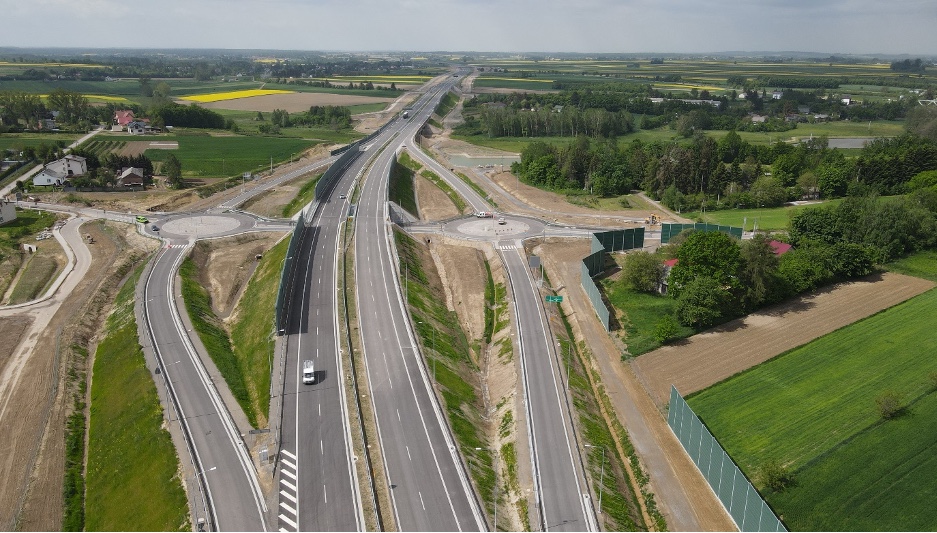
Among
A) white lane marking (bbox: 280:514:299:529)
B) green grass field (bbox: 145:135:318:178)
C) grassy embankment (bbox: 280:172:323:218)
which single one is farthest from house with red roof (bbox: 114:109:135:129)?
white lane marking (bbox: 280:514:299:529)

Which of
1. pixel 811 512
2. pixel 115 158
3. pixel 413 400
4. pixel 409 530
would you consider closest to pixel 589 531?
pixel 409 530

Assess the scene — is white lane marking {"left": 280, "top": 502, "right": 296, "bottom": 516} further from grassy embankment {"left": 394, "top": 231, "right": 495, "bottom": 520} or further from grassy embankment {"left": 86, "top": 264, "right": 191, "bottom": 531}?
grassy embankment {"left": 394, "top": 231, "right": 495, "bottom": 520}

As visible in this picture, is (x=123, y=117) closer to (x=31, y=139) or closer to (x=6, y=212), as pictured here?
(x=31, y=139)

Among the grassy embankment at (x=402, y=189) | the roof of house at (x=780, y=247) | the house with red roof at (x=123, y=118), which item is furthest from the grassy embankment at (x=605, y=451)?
the house with red roof at (x=123, y=118)

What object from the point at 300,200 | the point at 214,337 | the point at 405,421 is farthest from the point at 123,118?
the point at 405,421

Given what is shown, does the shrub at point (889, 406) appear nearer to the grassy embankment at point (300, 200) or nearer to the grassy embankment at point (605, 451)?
the grassy embankment at point (605, 451)
